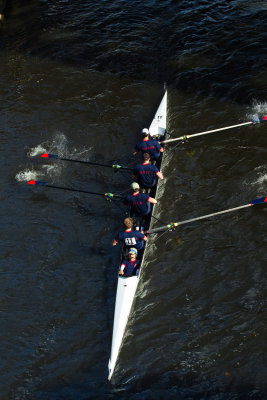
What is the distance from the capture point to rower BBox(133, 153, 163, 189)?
13.4m

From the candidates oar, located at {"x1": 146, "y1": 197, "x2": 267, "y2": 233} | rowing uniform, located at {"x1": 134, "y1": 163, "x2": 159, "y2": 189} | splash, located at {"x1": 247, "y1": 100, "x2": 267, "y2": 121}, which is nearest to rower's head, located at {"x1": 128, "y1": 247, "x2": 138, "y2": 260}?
oar, located at {"x1": 146, "y1": 197, "x2": 267, "y2": 233}

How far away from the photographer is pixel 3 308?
1170 centimetres

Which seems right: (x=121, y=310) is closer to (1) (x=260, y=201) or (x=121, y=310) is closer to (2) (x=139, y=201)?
(2) (x=139, y=201)

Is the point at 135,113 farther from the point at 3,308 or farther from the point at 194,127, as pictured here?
the point at 3,308

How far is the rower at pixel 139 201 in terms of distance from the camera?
1254 centimetres

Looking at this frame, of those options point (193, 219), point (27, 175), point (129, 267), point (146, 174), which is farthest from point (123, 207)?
point (27, 175)

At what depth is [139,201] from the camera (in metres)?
12.6

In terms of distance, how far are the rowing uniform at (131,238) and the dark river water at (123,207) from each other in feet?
2.82

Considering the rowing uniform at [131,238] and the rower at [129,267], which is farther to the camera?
the rowing uniform at [131,238]

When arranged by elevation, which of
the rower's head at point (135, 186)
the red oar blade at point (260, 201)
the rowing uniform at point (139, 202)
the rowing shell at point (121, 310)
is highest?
the rower's head at point (135, 186)

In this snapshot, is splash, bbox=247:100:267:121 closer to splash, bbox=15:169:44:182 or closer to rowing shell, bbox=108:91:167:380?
splash, bbox=15:169:44:182

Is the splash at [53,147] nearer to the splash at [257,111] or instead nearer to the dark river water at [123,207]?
the dark river water at [123,207]

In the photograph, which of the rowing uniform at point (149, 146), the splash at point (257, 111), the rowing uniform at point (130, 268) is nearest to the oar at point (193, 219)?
the rowing uniform at point (130, 268)

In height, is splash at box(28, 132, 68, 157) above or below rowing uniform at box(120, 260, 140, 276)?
above
